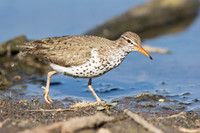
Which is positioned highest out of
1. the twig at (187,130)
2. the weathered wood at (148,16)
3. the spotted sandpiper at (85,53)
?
the weathered wood at (148,16)

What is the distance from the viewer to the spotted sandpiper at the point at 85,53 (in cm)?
762

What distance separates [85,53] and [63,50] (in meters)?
0.58

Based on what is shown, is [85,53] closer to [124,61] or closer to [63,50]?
[63,50]

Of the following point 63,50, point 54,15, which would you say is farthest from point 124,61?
point 54,15

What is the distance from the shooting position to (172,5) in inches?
619

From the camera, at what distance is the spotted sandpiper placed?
7.62 m

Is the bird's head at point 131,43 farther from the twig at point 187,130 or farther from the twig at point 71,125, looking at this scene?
the twig at point 71,125

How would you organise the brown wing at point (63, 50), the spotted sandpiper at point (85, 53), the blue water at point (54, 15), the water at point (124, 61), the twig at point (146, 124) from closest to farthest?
the twig at point (146, 124), the spotted sandpiper at point (85, 53), the brown wing at point (63, 50), the water at point (124, 61), the blue water at point (54, 15)

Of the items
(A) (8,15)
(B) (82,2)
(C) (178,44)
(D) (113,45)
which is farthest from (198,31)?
(A) (8,15)

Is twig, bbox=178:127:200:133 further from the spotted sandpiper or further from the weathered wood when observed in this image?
the weathered wood

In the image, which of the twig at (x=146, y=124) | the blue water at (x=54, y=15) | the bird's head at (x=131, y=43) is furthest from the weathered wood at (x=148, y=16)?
the twig at (x=146, y=124)

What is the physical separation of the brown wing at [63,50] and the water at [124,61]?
4.25ft

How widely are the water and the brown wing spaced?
4.25 feet

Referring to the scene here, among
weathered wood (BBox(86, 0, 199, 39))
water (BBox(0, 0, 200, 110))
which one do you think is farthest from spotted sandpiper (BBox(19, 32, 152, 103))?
weathered wood (BBox(86, 0, 199, 39))
